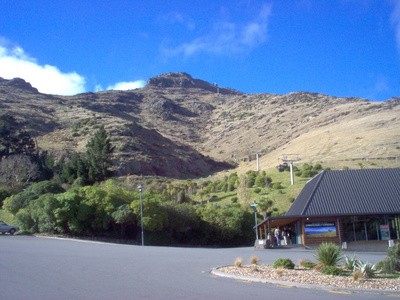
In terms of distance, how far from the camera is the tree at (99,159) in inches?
2276

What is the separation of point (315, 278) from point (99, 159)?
5235cm

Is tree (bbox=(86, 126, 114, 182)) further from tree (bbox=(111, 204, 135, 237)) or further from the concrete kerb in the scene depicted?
the concrete kerb

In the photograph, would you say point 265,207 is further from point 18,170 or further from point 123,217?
point 18,170

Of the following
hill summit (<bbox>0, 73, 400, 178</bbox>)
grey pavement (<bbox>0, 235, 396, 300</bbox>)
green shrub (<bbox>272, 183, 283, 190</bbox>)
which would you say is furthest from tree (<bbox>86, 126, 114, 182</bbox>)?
grey pavement (<bbox>0, 235, 396, 300</bbox>)

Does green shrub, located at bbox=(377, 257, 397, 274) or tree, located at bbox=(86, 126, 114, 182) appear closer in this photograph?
green shrub, located at bbox=(377, 257, 397, 274)

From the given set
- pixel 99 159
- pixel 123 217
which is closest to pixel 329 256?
pixel 123 217

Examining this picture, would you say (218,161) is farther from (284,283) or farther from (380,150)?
(284,283)

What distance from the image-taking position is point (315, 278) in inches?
418

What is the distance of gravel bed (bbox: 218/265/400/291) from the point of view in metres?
9.66

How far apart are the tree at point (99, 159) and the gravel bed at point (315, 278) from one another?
157 ft

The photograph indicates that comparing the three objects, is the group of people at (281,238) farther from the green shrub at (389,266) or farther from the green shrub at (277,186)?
the green shrub at (277,186)

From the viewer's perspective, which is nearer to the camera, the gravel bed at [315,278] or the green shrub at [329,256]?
the gravel bed at [315,278]

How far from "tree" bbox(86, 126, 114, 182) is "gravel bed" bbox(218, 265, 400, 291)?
47.9 metres

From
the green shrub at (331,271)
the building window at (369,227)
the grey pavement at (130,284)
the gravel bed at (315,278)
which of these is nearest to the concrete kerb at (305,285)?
the grey pavement at (130,284)
